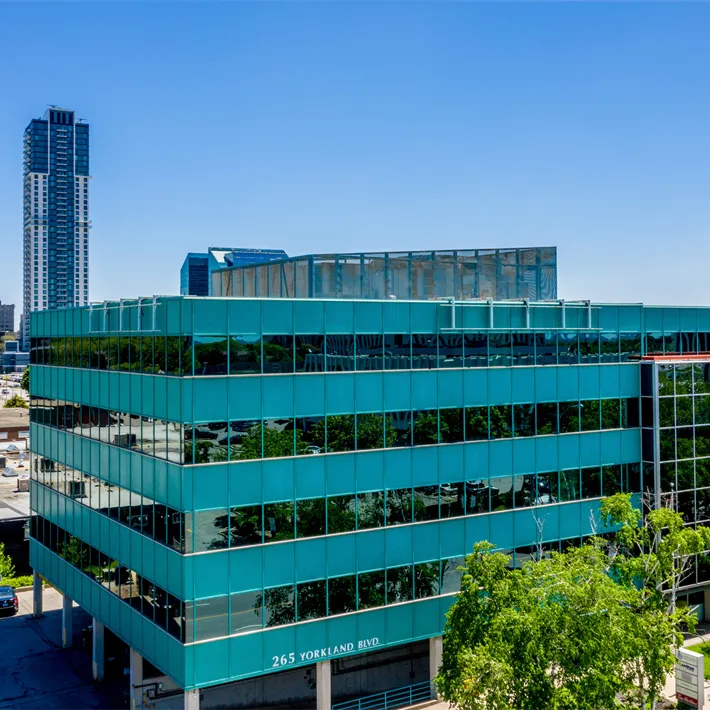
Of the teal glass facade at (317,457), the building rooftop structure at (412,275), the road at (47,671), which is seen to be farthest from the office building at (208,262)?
the road at (47,671)

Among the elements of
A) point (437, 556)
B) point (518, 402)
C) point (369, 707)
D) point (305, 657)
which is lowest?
point (369, 707)

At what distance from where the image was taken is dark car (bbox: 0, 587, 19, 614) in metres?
45.2

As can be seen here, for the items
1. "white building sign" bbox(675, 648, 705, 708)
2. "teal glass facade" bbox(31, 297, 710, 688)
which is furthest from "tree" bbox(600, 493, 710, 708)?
"teal glass facade" bbox(31, 297, 710, 688)

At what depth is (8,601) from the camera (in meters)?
45.3

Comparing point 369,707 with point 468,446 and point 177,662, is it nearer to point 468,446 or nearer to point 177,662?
point 177,662

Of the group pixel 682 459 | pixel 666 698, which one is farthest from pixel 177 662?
pixel 682 459

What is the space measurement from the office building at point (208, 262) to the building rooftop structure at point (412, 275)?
6.43 meters

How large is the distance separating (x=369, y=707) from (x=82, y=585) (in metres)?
14.2

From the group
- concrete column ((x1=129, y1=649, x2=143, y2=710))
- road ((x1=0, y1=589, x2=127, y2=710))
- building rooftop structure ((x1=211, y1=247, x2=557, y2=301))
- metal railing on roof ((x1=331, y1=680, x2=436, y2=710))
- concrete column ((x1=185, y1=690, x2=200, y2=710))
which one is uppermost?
building rooftop structure ((x1=211, y1=247, x2=557, y2=301))

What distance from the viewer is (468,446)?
107ft

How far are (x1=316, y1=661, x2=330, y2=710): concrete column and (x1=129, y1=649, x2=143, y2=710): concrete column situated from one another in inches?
287

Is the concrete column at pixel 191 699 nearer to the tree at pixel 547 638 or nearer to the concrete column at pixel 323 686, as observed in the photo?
the concrete column at pixel 323 686

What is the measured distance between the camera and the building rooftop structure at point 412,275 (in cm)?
3306

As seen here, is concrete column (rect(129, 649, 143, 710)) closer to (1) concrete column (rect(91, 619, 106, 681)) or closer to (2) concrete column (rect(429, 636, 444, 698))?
(1) concrete column (rect(91, 619, 106, 681))
